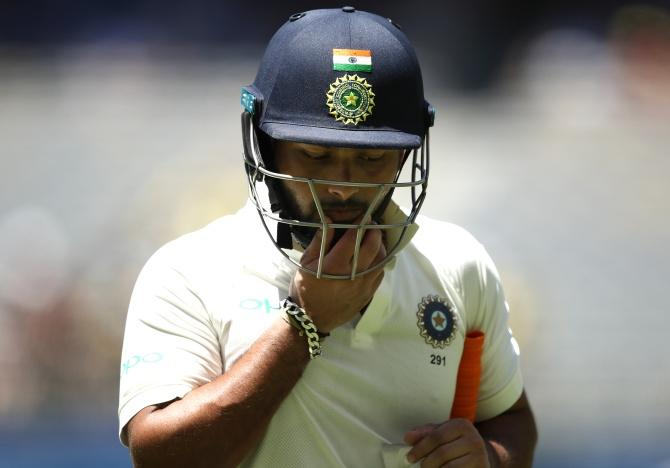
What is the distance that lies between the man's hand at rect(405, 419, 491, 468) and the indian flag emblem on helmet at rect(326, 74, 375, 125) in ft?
1.77

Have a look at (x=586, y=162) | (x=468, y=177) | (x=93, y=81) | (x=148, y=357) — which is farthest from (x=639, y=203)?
(x=148, y=357)

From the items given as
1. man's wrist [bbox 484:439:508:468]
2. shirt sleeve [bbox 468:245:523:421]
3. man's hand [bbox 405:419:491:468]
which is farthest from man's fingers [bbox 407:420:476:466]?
shirt sleeve [bbox 468:245:523:421]

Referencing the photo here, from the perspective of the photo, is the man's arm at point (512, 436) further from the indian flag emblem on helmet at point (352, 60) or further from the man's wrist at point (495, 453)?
the indian flag emblem on helmet at point (352, 60)

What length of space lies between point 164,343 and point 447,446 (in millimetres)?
503

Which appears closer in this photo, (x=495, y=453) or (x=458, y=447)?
(x=458, y=447)

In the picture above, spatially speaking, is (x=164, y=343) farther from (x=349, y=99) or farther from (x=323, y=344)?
(x=349, y=99)

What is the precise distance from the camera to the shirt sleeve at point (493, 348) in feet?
6.36

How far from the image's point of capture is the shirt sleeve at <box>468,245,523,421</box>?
1.94m

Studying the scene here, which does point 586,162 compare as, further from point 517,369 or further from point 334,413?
point 334,413

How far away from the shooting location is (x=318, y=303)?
164 cm

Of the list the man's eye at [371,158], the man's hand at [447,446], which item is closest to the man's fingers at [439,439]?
the man's hand at [447,446]

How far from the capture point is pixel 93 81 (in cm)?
446

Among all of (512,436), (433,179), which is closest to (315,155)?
(512,436)

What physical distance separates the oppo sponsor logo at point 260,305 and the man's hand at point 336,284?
9 cm
